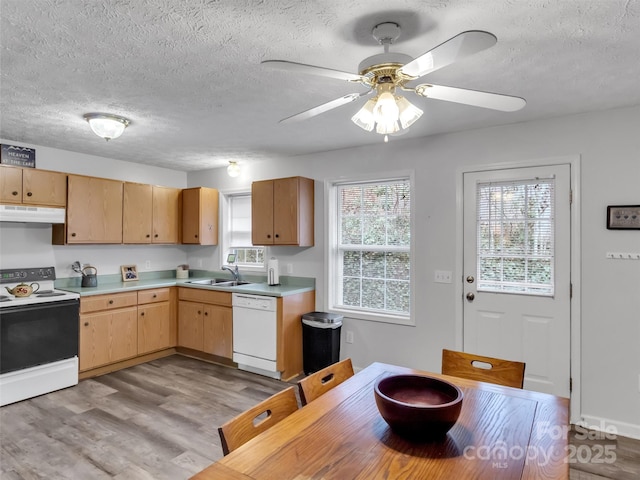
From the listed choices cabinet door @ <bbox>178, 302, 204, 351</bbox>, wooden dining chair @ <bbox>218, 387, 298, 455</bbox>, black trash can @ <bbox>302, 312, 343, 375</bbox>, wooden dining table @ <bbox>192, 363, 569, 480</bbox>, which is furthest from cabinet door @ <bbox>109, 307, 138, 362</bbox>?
wooden dining table @ <bbox>192, 363, 569, 480</bbox>

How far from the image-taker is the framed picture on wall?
261 cm

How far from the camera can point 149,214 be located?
4516 mm

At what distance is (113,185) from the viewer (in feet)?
13.6

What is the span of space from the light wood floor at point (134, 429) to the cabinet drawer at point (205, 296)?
2.49 feet

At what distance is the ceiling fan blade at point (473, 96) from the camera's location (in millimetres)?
1577

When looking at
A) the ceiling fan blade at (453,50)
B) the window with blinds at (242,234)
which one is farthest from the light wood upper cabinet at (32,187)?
the ceiling fan blade at (453,50)

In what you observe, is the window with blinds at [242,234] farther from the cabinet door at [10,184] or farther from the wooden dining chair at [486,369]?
the wooden dining chair at [486,369]

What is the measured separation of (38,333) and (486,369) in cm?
360

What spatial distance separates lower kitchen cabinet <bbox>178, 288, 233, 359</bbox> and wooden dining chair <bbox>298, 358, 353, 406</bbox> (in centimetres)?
238

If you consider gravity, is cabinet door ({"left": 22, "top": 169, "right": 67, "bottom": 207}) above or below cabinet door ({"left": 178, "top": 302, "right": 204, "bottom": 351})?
above

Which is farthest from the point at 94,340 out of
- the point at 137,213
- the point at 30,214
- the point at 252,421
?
the point at 252,421

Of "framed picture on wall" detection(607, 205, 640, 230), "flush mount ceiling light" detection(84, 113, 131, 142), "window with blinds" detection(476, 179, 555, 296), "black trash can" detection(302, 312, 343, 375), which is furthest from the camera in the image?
"black trash can" detection(302, 312, 343, 375)

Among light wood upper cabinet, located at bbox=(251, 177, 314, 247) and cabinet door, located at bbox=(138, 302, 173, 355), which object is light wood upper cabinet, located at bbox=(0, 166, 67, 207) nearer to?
cabinet door, located at bbox=(138, 302, 173, 355)

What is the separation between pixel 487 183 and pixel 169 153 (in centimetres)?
328
